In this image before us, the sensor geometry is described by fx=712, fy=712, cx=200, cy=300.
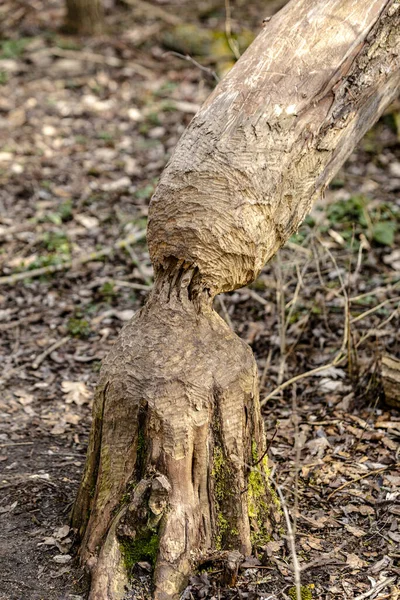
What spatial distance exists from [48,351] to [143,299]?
94 cm

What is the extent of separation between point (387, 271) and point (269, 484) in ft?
9.39

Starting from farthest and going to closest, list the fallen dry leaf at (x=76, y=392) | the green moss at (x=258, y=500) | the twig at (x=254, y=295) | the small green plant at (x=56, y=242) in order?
the small green plant at (x=56, y=242)
the twig at (x=254, y=295)
the fallen dry leaf at (x=76, y=392)
the green moss at (x=258, y=500)

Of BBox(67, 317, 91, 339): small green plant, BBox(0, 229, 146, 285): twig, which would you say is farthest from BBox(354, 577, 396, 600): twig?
BBox(0, 229, 146, 285): twig

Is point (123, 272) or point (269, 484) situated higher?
point (123, 272)

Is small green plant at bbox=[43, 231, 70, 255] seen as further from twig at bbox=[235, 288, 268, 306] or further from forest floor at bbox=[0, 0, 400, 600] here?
twig at bbox=[235, 288, 268, 306]

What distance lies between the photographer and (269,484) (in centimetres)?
304

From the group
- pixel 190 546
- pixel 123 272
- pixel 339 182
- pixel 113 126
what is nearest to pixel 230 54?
pixel 113 126

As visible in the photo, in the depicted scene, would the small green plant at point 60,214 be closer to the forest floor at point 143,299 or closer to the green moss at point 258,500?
the forest floor at point 143,299

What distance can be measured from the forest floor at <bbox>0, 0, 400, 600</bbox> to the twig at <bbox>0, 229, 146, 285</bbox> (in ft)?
0.06

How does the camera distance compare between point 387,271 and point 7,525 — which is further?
point 387,271

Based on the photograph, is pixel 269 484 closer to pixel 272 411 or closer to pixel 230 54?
pixel 272 411

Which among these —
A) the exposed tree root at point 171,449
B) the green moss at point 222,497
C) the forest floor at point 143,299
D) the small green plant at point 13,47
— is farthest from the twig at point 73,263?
the small green plant at point 13,47

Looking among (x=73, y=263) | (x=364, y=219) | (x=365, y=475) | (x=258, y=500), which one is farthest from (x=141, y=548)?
(x=364, y=219)

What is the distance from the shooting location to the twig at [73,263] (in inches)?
223
